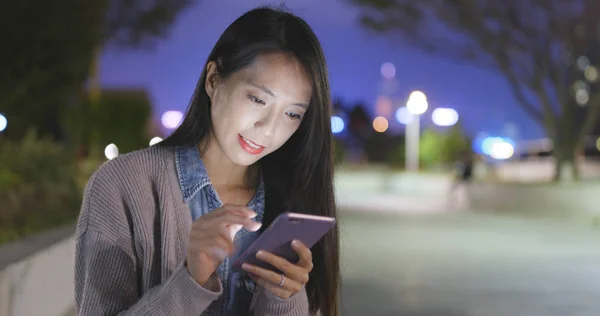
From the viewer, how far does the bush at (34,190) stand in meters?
9.15

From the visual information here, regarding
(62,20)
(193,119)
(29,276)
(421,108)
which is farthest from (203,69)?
(421,108)

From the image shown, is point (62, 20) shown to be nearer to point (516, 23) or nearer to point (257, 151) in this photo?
point (257, 151)

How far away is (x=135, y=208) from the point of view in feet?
6.02

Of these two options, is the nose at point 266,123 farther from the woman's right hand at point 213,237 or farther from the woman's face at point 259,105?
the woman's right hand at point 213,237

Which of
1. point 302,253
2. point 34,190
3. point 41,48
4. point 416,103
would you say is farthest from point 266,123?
point 416,103

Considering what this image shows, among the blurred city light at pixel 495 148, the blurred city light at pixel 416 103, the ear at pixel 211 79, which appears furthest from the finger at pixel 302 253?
the blurred city light at pixel 495 148

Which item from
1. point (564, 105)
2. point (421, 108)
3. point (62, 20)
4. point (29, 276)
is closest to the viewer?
point (29, 276)

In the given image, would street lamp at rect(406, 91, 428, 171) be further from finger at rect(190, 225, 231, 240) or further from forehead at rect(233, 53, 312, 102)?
finger at rect(190, 225, 231, 240)

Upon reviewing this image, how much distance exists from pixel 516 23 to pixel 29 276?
18407mm

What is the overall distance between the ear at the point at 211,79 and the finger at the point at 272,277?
0.49 meters

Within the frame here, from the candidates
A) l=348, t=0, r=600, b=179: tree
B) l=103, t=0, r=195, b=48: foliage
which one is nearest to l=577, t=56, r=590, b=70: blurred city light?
l=348, t=0, r=600, b=179: tree

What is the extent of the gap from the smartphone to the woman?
0.07ft

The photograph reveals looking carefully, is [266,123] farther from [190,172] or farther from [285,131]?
[190,172]

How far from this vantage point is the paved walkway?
7.42 m
